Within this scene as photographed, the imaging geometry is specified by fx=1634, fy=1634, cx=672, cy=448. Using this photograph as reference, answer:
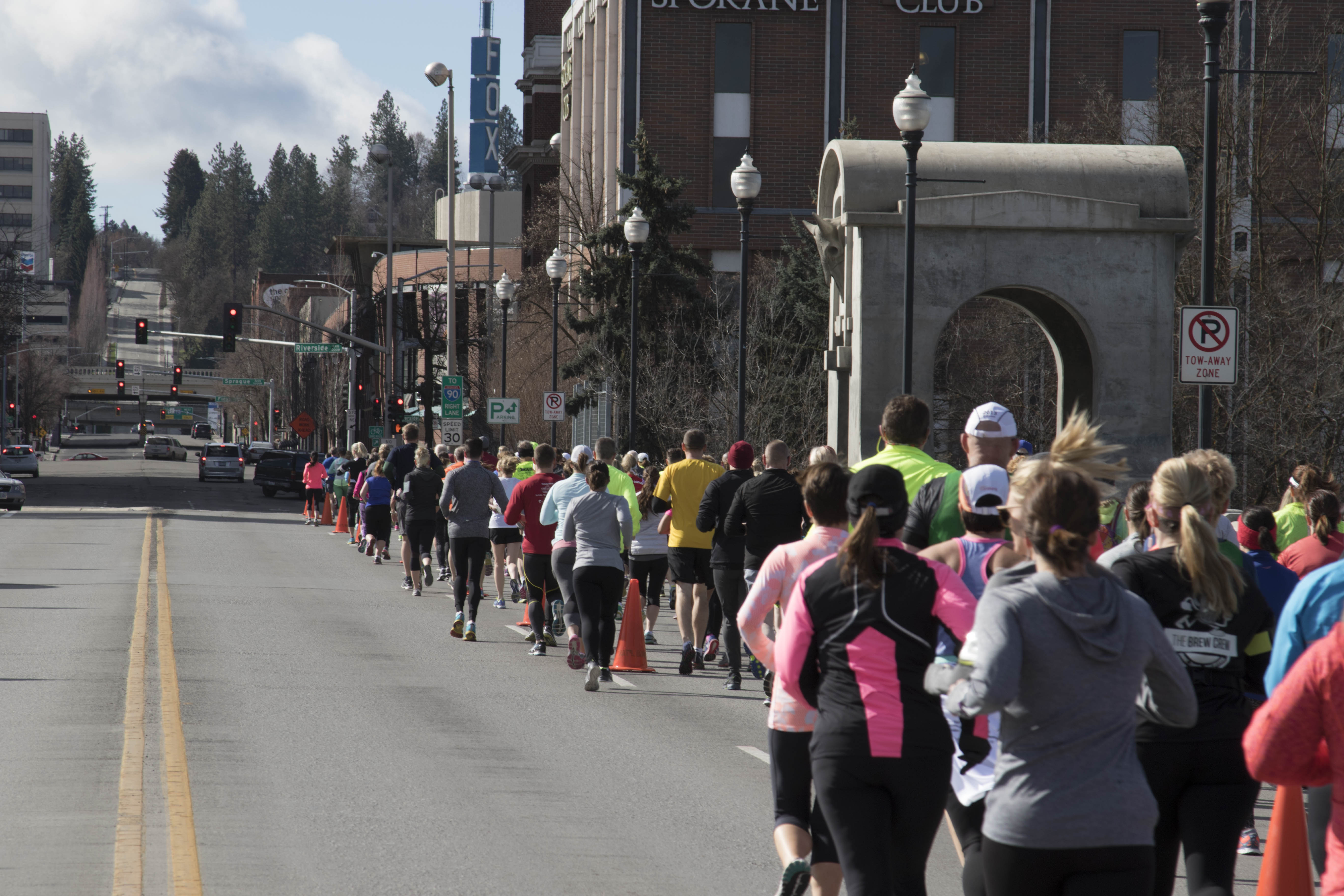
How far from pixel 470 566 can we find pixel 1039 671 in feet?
43.1

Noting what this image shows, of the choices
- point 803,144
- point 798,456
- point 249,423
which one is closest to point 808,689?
point 798,456

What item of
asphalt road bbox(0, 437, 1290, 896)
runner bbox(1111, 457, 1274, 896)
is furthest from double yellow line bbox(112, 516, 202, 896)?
runner bbox(1111, 457, 1274, 896)

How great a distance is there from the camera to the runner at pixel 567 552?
13.5 m

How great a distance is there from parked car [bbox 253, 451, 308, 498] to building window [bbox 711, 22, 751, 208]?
19801 mm

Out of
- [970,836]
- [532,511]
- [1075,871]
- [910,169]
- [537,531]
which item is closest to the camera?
[1075,871]

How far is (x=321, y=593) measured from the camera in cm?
2148

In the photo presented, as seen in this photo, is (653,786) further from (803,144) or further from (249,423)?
(249,423)

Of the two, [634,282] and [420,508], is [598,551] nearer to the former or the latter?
[420,508]

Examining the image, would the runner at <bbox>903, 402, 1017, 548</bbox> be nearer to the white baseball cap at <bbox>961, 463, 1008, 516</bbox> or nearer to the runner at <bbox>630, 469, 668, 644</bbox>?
the white baseball cap at <bbox>961, 463, 1008, 516</bbox>

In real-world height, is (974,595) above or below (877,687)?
above

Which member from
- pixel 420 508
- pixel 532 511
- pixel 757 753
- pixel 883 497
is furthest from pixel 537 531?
pixel 883 497

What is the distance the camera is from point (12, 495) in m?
46.3

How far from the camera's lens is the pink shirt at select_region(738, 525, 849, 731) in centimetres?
586

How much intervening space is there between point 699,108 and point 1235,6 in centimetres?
→ 1463
